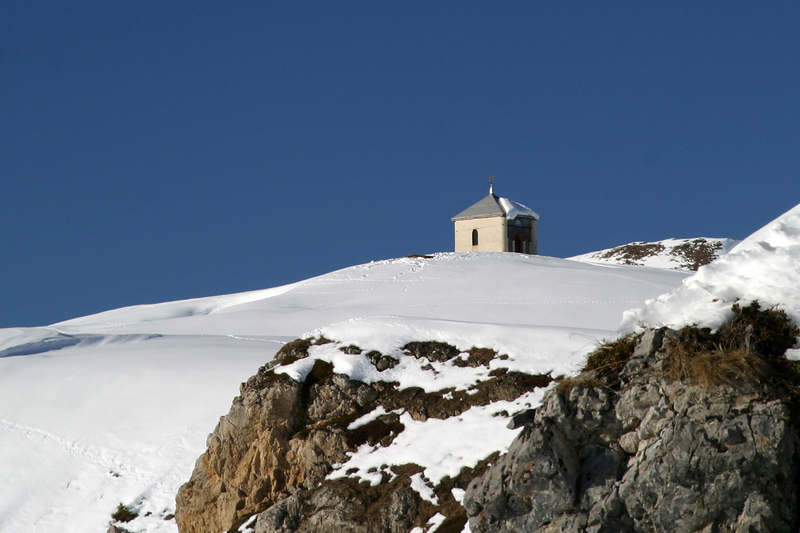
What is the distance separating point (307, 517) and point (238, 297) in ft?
179

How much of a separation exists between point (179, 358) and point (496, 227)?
46.4 metres

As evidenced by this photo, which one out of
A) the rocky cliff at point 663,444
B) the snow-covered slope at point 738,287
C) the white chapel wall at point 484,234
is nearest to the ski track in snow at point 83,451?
the rocky cliff at point 663,444

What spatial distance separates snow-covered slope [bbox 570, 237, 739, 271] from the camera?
9900cm

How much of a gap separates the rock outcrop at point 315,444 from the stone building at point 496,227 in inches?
2332

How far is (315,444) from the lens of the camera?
1492cm

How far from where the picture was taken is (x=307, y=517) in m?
13.7

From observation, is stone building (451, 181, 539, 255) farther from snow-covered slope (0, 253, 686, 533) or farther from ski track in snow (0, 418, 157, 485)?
ski track in snow (0, 418, 157, 485)

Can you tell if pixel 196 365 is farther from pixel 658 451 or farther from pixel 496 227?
pixel 496 227

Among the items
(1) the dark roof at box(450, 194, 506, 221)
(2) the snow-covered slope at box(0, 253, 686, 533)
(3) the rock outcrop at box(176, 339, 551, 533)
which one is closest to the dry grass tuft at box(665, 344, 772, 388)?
(2) the snow-covered slope at box(0, 253, 686, 533)

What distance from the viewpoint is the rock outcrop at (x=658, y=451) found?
839 cm

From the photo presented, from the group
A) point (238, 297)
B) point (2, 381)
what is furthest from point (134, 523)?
point (238, 297)

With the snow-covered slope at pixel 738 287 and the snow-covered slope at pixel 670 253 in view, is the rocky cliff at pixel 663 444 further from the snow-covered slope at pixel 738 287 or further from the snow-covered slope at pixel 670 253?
the snow-covered slope at pixel 670 253

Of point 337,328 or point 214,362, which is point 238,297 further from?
point 337,328

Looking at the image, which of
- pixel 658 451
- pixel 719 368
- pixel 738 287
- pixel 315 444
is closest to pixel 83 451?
pixel 315 444
